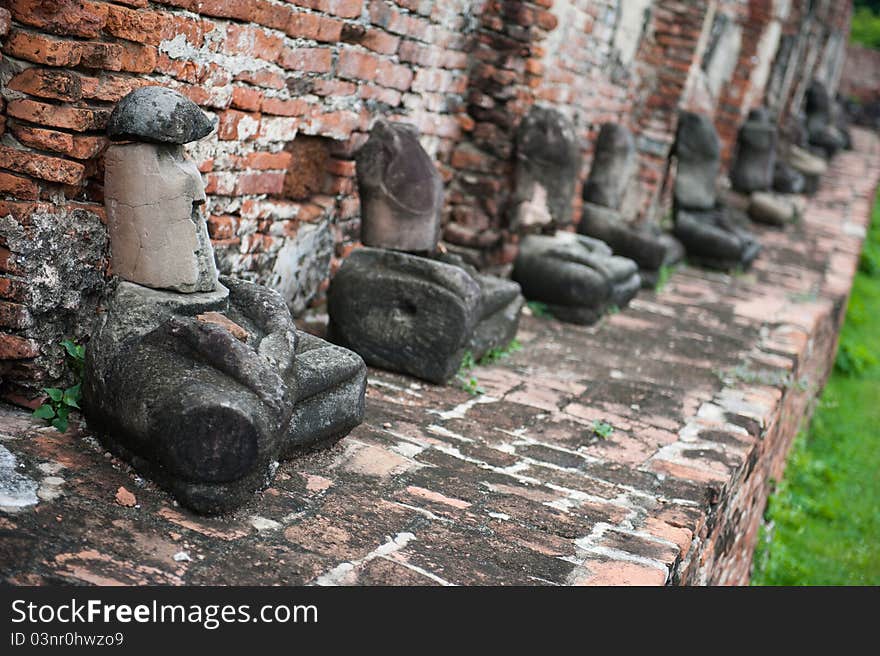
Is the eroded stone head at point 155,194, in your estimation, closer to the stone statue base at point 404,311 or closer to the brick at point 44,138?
the brick at point 44,138

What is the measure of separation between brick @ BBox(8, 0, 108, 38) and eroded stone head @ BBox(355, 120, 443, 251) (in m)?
1.50

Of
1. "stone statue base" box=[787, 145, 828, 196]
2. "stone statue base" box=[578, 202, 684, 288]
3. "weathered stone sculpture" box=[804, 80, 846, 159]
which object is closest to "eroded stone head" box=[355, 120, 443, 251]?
"stone statue base" box=[578, 202, 684, 288]

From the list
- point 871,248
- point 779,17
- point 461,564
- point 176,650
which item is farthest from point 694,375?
point 871,248

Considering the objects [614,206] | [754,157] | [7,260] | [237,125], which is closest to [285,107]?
[237,125]

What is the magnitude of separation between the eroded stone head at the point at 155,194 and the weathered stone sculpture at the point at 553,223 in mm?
3051

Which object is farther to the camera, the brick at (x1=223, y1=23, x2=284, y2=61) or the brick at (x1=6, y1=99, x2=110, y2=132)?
the brick at (x1=223, y1=23, x2=284, y2=61)

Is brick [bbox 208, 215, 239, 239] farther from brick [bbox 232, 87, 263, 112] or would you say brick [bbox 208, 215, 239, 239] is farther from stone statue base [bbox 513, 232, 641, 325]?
stone statue base [bbox 513, 232, 641, 325]

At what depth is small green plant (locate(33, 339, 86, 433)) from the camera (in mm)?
2939

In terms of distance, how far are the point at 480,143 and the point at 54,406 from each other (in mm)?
3380

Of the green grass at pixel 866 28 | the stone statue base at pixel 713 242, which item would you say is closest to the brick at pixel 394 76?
the stone statue base at pixel 713 242

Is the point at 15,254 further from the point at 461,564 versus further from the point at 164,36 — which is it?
the point at 461,564

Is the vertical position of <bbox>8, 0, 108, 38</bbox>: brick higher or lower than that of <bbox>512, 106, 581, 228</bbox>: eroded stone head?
higher

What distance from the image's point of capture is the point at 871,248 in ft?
43.5

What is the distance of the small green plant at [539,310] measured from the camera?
230 inches
